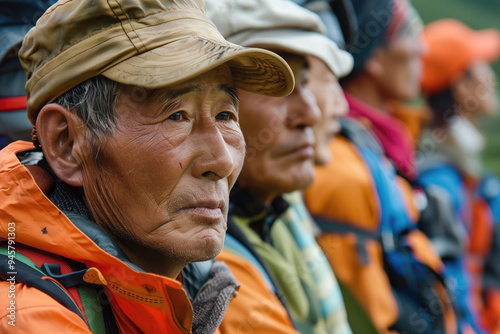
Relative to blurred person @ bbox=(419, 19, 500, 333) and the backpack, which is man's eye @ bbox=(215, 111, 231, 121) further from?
blurred person @ bbox=(419, 19, 500, 333)

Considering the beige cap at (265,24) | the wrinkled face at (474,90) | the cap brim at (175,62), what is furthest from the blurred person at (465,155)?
the cap brim at (175,62)

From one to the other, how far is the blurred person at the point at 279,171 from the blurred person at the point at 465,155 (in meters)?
1.84

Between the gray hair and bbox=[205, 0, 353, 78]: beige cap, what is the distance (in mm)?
1010

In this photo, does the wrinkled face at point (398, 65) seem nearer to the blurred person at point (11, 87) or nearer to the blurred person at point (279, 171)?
the blurred person at point (279, 171)

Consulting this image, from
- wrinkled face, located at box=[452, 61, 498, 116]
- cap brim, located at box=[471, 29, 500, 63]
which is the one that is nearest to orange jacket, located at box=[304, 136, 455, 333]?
wrinkled face, located at box=[452, 61, 498, 116]

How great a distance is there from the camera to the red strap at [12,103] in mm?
2395

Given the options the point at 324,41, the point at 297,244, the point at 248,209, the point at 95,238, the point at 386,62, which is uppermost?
the point at 95,238

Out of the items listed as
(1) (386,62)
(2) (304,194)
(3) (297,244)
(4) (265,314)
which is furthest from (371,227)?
(1) (386,62)

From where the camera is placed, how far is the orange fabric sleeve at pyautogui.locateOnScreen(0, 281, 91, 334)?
146 cm

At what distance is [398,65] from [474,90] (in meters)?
1.69

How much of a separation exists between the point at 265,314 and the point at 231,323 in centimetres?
16

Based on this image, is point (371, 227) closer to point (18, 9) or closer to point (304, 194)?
point (304, 194)

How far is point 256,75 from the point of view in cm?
192

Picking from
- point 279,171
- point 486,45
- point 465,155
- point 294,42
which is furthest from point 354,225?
point 486,45
